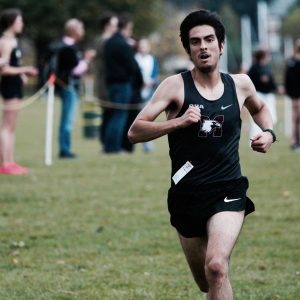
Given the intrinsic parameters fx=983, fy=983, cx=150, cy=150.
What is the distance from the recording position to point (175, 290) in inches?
298

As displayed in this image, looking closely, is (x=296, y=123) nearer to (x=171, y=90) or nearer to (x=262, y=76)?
(x=262, y=76)

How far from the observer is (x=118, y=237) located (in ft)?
31.9

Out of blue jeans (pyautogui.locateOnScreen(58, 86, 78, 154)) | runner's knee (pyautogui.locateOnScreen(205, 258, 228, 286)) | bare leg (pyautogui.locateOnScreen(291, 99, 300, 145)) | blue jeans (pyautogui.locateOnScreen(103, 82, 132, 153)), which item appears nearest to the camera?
runner's knee (pyautogui.locateOnScreen(205, 258, 228, 286))

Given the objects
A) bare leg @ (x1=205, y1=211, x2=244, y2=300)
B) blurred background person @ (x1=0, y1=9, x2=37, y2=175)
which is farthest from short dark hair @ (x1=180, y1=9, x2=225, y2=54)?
blurred background person @ (x1=0, y1=9, x2=37, y2=175)

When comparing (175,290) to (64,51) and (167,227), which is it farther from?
(64,51)

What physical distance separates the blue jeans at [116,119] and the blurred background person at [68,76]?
778 millimetres

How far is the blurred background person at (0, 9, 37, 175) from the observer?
14.0 meters

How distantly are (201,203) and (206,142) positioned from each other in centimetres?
37

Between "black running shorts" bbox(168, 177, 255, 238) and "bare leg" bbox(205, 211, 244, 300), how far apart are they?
0.19 ft

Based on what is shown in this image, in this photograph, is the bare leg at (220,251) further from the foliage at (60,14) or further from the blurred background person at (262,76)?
the foliage at (60,14)

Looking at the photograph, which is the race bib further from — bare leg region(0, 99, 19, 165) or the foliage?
the foliage

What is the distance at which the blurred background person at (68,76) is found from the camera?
16.7m

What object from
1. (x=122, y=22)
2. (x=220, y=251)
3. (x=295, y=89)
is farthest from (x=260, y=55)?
(x=220, y=251)

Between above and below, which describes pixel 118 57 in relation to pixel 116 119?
above
